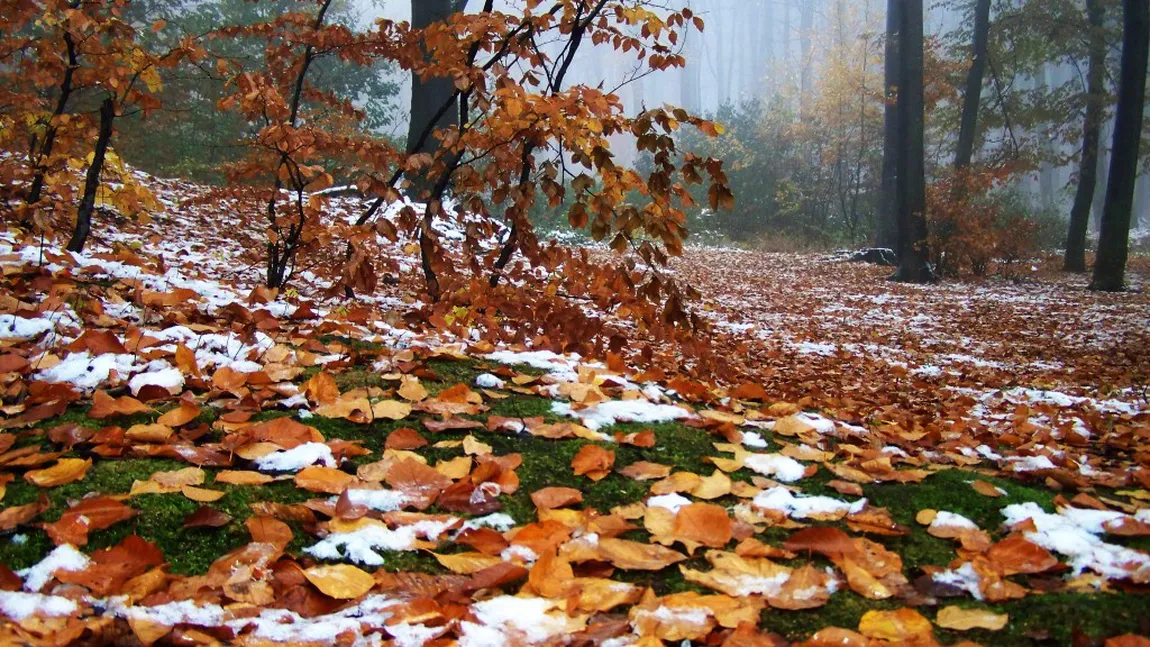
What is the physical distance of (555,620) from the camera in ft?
4.04

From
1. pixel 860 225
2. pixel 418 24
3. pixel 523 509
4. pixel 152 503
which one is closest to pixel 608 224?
pixel 523 509

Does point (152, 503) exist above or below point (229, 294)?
below

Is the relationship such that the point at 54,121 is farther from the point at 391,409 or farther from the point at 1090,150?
the point at 1090,150

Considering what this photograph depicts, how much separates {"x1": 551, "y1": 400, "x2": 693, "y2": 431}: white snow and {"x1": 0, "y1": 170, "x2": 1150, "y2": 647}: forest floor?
0.01 metres

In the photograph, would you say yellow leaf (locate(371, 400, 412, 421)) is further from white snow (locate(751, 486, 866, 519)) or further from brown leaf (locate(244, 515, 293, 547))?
white snow (locate(751, 486, 866, 519))

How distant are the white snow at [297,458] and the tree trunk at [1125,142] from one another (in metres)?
13.2

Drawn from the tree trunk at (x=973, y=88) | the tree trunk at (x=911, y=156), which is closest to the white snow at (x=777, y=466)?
the tree trunk at (x=911, y=156)

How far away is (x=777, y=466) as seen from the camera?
207 centimetres

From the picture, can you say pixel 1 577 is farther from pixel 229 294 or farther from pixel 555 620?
pixel 229 294

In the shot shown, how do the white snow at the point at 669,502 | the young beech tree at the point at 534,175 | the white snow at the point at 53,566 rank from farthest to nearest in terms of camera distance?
the young beech tree at the point at 534,175 → the white snow at the point at 669,502 → the white snow at the point at 53,566

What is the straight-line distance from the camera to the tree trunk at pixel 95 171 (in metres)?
3.96

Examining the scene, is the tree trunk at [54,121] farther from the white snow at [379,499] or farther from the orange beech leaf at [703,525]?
the orange beech leaf at [703,525]

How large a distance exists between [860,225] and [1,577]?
23.8 m

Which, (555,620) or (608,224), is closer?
(555,620)
